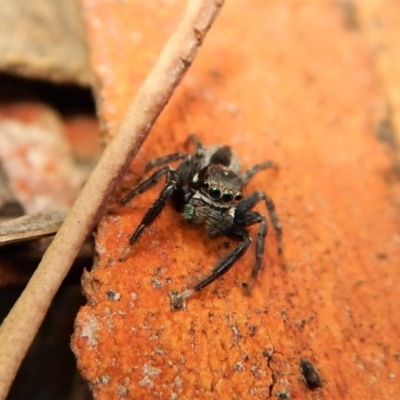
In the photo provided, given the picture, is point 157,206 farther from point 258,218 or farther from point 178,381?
point 178,381

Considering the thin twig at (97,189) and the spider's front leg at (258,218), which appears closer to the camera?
the thin twig at (97,189)

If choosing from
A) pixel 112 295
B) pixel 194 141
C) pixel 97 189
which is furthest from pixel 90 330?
pixel 194 141

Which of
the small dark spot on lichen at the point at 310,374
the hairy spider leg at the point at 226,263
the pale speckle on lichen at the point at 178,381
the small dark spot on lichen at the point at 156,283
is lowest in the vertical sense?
the pale speckle on lichen at the point at 178,381

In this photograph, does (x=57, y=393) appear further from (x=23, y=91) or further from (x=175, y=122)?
(x=23, y=91)

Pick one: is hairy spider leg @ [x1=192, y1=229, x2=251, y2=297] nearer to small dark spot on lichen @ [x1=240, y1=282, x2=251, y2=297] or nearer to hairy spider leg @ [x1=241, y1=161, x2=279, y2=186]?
small dark spot on lichen @ [x1=240, y1=282, x2=251, y2=297]

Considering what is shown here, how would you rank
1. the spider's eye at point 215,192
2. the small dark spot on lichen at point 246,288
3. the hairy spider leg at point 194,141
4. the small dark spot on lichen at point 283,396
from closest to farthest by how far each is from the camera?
the small dark spot on lichen at point 283,396, the small dark spot on lichen at point 246,288, the spider's eye at point 215,192, the hairy spider leg at point 194,141

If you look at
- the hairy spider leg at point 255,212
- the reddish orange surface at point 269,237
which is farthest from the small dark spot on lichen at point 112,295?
the hairy spider leg at point 255,212

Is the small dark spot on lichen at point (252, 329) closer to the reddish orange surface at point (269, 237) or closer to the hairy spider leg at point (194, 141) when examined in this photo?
the reddish orange surface at point (269, 237)

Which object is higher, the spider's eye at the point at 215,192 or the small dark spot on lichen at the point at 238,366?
the spider's eye at the point at 215,192
